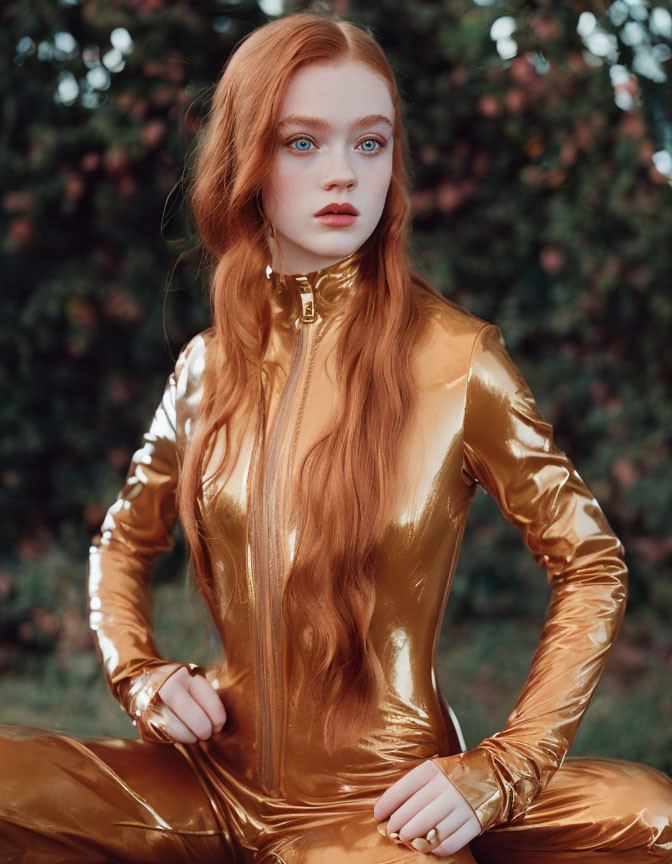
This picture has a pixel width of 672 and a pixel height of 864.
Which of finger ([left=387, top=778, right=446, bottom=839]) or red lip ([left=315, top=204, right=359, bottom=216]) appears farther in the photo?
red lip ([left=315, top=204, right=359, bottom=216])

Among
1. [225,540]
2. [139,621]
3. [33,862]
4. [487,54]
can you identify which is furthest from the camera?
[487,54]

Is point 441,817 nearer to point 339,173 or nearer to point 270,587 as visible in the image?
point 270,587

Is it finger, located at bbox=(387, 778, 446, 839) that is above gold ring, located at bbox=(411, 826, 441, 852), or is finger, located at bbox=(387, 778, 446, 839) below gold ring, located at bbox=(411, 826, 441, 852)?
above

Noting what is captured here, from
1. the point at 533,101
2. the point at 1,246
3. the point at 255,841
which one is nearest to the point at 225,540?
the point at 255,841

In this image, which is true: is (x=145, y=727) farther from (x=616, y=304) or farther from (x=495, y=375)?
(x=616, y=304)

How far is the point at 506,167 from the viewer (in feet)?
12.3

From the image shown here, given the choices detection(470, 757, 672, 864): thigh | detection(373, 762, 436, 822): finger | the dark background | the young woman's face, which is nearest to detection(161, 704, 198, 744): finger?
detection(373, 762, 436, 822): finger

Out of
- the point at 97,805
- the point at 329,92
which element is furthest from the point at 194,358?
the point at 97,805

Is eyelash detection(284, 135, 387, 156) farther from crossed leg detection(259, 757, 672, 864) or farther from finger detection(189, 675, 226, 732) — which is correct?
crossed leg detection(259, 757, 672, 864)

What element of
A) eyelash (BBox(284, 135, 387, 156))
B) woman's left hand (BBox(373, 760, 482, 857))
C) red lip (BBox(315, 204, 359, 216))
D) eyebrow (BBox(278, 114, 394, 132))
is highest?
eyebrow (BBox(278, 114, 394, 132))

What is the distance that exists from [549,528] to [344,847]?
0.49 meters

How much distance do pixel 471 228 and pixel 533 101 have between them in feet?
1.63

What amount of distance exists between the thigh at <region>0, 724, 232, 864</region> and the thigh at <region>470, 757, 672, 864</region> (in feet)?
1.33

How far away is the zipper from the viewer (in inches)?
60.2
